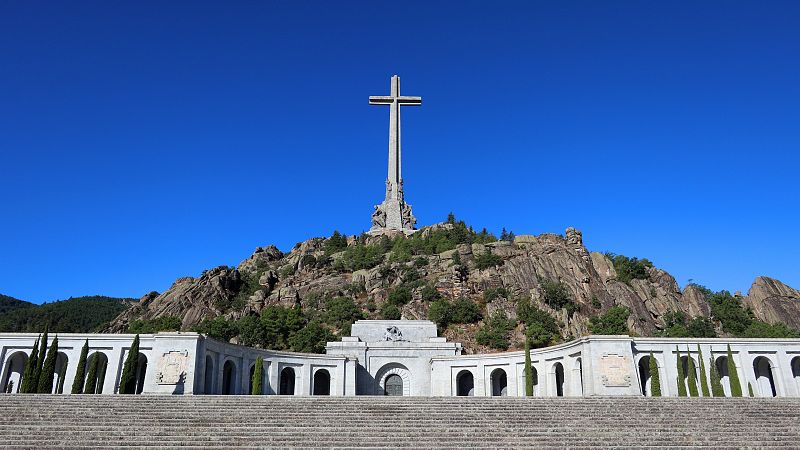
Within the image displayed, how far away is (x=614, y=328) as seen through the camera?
2505 inches

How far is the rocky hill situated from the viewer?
66.6m

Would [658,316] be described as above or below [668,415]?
above

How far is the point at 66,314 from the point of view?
3907 inches

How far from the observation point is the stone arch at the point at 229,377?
137ft

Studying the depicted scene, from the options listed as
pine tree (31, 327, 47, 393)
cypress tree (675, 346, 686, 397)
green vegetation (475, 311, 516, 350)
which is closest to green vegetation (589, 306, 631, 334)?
green vegetation (475, 311, 516, 350)

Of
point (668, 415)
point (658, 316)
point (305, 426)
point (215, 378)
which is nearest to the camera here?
point (305, 426)

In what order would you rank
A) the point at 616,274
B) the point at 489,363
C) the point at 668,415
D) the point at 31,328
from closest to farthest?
1. the point at 668,415
2. the point at 489,363
3. the point at 616,274
4. the point at 31,328

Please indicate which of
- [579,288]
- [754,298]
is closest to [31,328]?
[579,288]

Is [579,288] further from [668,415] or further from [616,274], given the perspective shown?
[668,415]

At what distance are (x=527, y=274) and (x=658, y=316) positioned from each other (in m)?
15.5

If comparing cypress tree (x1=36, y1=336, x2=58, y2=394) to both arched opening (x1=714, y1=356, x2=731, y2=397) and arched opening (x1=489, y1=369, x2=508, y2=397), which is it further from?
arched opening (x1=714, y1=356, x2=731, y2=397)

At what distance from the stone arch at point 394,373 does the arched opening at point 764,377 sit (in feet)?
76.0

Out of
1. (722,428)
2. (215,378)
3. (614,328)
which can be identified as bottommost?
(722,428)

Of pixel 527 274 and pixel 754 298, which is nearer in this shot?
pixel 754 298
